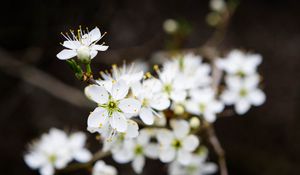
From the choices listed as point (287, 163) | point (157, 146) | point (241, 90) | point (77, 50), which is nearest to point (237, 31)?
point (287, 163)

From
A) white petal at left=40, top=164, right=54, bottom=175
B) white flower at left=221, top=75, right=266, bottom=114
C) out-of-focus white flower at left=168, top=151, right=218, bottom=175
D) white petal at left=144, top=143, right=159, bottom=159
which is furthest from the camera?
white flower at left=221, top=75, right=266, bottom=114

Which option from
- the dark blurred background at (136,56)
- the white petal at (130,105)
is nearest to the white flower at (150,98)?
the white petal at (130,105)

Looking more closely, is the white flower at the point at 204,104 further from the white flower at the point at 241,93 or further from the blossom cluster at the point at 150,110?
the white flower at the point at 241,93

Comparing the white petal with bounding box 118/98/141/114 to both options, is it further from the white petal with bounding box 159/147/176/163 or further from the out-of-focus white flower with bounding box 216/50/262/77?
the out-of-focus white flower with bounding box 216/50/262/77

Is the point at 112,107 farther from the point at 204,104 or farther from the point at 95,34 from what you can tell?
the point at 204,104

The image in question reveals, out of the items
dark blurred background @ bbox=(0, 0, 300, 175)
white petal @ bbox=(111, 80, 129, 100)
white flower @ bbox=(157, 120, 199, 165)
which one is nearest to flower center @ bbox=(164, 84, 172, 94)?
white flower @ bbox=(157, 120, 199, 165)
